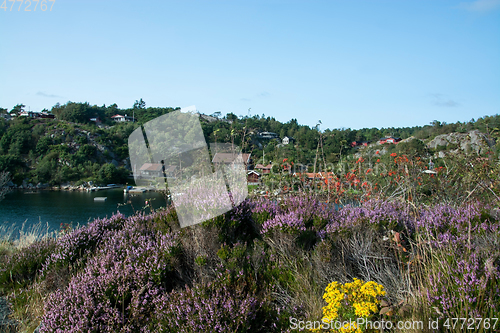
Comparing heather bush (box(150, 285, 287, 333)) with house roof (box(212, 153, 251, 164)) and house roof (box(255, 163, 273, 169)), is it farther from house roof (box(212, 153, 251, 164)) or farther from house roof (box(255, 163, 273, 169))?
house roof (box(255, 163, 273, 169))

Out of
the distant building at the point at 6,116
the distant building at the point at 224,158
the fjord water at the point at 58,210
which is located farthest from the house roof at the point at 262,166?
the distant building at the point at 6,116

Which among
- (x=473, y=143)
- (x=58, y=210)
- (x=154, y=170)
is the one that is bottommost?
(x=58, y=210)

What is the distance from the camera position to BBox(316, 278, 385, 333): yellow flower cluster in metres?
1.89

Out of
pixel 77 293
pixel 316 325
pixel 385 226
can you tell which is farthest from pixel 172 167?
pixel 385 226

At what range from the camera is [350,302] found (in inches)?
79.5

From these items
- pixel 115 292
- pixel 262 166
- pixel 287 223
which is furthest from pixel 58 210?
pixel 287 223

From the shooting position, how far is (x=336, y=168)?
5820 millimetres

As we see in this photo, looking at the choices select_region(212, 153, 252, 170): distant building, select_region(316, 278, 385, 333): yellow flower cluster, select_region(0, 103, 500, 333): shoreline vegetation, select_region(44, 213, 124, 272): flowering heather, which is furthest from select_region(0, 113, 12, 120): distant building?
select_region(316, 278, 385, 333): yellow flower cluster

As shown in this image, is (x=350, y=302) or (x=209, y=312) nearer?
(x=350, y=302)

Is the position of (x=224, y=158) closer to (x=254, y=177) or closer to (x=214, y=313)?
(x=254, y=177)

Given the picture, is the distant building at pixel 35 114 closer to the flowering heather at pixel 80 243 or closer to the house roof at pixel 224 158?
the flowering heather at pixel 80 243

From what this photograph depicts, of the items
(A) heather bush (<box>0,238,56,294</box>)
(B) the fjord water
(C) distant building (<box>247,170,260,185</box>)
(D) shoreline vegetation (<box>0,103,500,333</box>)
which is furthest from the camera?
(B) the fjord water

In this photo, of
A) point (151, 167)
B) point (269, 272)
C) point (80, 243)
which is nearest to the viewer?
point (269, 272)

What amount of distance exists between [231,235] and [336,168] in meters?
3.16
